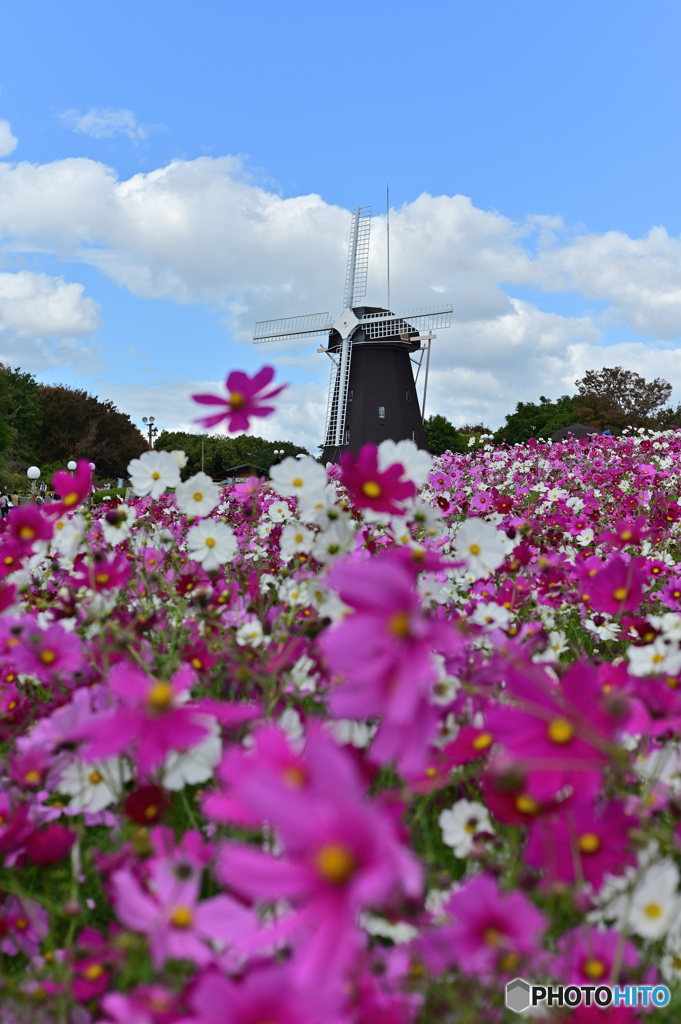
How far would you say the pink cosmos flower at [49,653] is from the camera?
1413 millimetres

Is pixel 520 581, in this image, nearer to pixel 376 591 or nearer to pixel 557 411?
pixel 376 591

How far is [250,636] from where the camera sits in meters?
1.82

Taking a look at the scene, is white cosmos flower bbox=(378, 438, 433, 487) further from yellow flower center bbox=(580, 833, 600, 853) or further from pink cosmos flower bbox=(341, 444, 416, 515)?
yellow flower center bbox=(580, 833, 600, 853)

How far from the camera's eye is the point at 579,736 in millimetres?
813

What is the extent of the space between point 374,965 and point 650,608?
2335 millimetres

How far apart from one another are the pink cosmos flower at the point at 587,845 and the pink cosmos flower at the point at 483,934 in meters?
0.11

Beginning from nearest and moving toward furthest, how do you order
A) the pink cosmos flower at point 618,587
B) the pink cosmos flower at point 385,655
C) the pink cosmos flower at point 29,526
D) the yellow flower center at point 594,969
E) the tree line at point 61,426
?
the pink cosmos flower at point 385,655 → the yellow flower center at point 594,969 → the pink cosmos flower at point 29,526 → the pink cosmos flower at point 618,587 → the tree line at point 61,426

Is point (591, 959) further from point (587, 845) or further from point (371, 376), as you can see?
point (371, 376)

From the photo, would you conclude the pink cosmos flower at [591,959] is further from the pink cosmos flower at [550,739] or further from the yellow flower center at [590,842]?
the pink cosmos flower at [550,739]

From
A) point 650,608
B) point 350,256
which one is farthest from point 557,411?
point 650,608


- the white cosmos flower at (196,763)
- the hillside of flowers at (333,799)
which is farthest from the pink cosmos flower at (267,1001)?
the white cosmos flower at (196,763)

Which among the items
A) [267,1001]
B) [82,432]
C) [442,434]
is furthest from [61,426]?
[267,1001]

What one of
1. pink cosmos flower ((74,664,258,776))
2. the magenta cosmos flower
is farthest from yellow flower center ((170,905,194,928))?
the magenta cosmos flower

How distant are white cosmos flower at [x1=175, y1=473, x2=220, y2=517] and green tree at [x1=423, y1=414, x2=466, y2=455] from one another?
3846 centimetres
